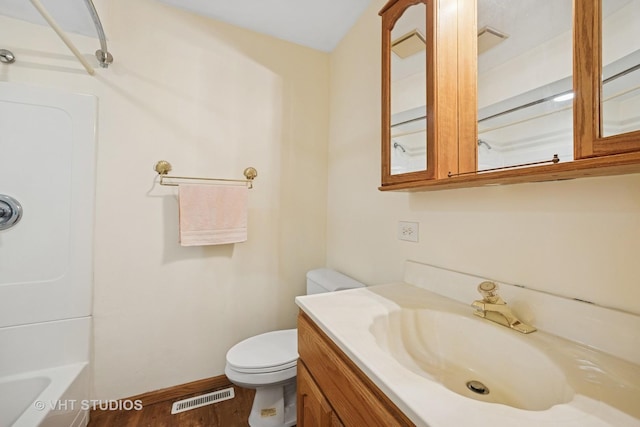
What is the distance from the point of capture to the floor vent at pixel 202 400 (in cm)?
143

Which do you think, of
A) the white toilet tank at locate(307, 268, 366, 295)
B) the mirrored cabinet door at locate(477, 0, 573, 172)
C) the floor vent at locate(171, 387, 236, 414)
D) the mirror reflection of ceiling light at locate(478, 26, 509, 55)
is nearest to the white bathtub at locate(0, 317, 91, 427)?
the floor vent at locate(171, 387, 236, 414)

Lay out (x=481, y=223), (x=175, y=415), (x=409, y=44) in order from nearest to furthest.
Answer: (x=481, y=223)
(x=409, y=44)
(x=175, y=415)

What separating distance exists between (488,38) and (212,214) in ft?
4.88

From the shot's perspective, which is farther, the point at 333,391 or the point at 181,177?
the point at 181,177

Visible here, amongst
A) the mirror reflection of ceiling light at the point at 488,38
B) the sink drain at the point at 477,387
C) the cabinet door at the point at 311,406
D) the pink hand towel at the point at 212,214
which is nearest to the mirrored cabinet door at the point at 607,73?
the mirror reflection of ceiling light at the point at 488,38

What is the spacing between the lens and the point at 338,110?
182cm

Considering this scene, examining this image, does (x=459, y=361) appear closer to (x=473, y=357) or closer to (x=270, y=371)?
(x=473, y=357)

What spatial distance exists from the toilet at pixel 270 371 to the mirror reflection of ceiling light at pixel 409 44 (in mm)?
1115

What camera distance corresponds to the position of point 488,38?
0.80m

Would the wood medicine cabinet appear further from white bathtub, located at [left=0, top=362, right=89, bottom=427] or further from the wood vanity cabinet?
white bathtub, located at [left=0, top=362, right=89, bottom=427]

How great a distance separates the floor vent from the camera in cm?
143

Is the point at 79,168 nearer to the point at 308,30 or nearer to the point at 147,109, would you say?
the point at 147,109

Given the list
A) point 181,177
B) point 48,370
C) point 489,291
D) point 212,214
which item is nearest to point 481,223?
point 489,291

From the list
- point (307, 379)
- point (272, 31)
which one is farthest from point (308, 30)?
point (307, 379)
